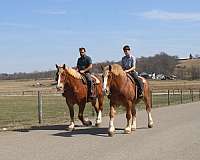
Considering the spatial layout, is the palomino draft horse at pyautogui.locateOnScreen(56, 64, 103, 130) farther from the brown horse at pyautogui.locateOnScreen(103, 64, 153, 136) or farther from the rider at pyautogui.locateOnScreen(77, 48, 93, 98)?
the brown horse at pyautogui.locateOnScreen(103, 64, 153, 136)

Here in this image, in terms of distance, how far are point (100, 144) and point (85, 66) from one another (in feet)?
15.8

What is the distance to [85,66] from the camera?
15891mm

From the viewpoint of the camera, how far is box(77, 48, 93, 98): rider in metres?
15.7

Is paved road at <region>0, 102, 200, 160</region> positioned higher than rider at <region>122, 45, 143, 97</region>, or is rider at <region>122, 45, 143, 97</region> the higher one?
rider at <region>122, 45, 143, 97</region>

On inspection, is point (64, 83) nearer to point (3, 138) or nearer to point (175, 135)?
point (3, 138)

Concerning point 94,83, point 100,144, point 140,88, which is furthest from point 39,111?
point 100,144

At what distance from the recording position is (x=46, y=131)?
1478 centimetres

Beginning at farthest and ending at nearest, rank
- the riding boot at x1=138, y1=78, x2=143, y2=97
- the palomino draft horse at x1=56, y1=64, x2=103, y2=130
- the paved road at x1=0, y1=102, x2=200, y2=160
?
the riding boot at x1=138, y1=78, x2=143, y2=97, the palomino draft horse at x1=56, y1=64, x2=103, y2=130, the paved road at x1=0, y1=102, x2=200, y2=160

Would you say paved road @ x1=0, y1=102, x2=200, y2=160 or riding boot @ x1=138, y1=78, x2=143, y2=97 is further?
riding boot @ x1=138, y1=78, x2=143, y2=97

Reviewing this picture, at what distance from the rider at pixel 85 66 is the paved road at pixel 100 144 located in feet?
4.94

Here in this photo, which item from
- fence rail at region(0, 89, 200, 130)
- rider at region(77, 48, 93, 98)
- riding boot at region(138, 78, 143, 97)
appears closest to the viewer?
riding boot at region(138, 78, 143, 97)

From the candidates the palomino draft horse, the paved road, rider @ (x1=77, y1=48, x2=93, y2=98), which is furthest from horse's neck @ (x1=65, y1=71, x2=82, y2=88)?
the paved road

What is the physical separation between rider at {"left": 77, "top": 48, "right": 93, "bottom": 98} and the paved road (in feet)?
4.94

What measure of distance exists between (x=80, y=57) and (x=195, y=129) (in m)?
4.52
